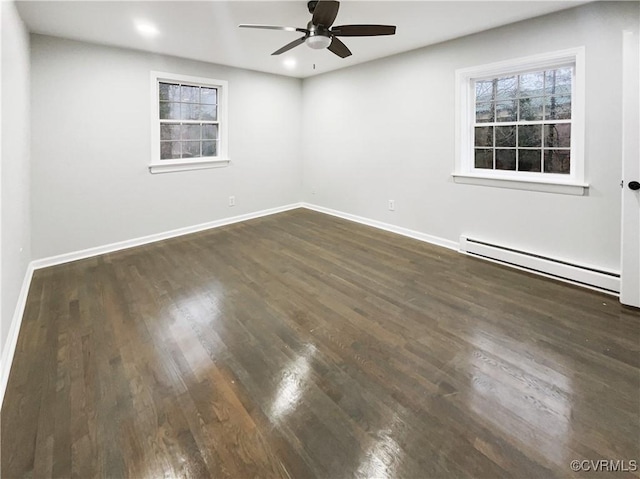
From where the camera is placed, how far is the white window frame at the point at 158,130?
14.6ft

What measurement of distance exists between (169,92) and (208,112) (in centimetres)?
62

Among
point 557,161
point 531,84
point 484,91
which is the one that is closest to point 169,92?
point 484,91

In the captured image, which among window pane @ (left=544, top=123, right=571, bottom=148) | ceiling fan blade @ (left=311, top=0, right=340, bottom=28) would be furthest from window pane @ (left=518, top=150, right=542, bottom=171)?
ceiling fan blade @ (left=311, top=0, right=340, bottom=28)

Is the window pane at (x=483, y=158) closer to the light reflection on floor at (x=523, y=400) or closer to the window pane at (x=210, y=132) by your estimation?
the light reflection on floor at (x=523, y=400)

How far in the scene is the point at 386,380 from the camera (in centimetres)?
194

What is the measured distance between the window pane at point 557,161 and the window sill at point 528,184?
203 millimetres

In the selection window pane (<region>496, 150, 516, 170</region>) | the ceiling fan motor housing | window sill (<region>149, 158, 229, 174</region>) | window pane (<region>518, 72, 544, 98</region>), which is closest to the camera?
the ceiling fan motor housing

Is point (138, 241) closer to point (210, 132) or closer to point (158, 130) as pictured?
point (158, 130)

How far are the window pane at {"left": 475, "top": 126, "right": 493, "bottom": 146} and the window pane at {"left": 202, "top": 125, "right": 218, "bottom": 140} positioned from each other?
3.83 m

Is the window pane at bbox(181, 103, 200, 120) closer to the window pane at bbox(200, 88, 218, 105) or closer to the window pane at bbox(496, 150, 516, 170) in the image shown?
the window pane at bbox(200, 88, 218, 105)

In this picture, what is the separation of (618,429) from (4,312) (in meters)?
3.53

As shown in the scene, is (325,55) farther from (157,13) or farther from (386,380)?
(386,380)

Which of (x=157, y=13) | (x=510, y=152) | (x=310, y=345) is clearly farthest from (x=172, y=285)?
(x=510, y=152)

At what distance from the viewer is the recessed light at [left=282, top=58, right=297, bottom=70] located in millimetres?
4828
